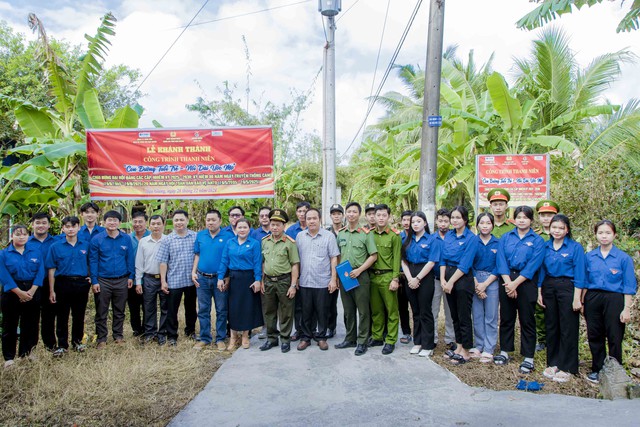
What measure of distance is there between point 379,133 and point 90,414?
68.9ft

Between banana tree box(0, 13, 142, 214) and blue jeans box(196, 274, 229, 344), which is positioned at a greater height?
banana tree box(0, 13, 142, 214)

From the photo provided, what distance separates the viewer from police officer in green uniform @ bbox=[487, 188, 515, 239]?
525 cm

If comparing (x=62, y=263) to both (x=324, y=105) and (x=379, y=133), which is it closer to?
(x=324, y=105)

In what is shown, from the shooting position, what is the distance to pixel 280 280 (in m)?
5.45

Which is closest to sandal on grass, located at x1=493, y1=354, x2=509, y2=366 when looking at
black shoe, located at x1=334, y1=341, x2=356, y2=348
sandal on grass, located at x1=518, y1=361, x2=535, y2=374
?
sandal on grass, located at x1=518, y1=361, x2=535, y2=374

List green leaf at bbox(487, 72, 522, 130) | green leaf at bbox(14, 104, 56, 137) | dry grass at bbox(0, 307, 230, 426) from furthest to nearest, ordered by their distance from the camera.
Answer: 1. green leaf at bbox(487, 72, 522, 130)
2. green leaf at bbox(14, 104, 56, 137)
3. dry grass at bbox(0, 307, 230, 426)

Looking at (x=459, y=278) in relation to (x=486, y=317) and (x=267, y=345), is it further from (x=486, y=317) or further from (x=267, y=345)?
(x=267, y=345)

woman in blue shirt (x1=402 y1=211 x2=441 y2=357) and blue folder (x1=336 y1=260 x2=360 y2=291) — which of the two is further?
blue folder (x1=336 y1=260 x2=360 y2=291)

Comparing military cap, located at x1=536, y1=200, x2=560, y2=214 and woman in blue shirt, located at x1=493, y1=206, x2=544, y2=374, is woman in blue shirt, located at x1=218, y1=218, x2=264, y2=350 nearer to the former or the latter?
woman in blue shirt, located at x1=493, y1=206, x2=544, y2=374

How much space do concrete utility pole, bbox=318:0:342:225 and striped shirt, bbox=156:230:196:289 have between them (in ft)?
9.71

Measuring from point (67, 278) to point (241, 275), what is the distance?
6.45ft

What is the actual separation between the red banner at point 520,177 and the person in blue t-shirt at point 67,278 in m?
5.89

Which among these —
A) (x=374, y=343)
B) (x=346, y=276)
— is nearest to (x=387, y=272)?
(x=346, y=276)

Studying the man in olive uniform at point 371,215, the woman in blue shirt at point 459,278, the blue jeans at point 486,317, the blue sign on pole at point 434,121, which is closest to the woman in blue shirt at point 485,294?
the blue jeans at point 486,317
